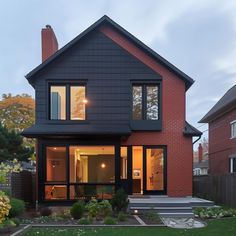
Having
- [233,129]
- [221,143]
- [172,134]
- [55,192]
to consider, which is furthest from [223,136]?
[55,192]

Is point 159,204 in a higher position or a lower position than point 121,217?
higher

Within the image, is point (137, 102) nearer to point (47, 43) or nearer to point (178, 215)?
point (47, 43)

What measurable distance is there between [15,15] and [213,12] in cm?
851

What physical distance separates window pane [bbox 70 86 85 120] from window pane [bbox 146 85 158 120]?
3.01m

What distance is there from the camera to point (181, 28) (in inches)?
799

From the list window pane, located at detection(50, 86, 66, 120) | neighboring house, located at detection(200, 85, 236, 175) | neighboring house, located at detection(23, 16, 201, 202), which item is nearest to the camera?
neighboring house, located at detection(23, 16, 201, 202)

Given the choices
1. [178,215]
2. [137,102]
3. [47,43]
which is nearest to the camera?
[178,215]

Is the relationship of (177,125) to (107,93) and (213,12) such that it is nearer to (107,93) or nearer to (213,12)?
(107,93)

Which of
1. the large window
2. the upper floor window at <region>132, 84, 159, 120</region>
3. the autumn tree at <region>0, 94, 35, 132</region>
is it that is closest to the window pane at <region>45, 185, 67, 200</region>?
the large window

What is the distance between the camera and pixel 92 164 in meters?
17.8

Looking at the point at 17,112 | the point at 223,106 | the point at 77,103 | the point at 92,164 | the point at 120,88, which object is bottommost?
the point at 92,164

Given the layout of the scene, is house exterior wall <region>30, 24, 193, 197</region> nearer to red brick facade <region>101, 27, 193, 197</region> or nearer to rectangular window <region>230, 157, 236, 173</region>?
red brick facade <region>101, 27, 193, 197</region>

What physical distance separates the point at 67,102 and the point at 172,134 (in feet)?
16.5

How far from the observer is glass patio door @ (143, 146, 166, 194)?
18547 millimetres
